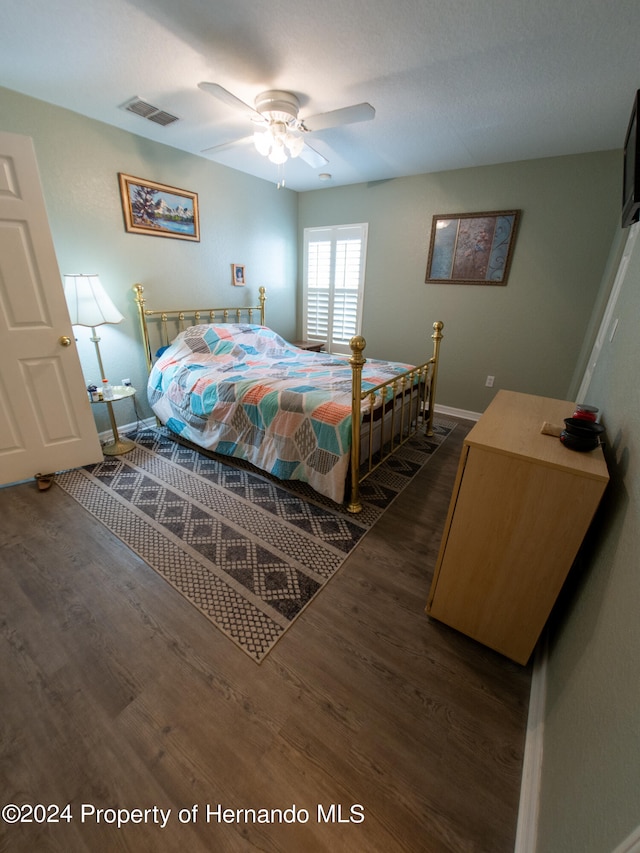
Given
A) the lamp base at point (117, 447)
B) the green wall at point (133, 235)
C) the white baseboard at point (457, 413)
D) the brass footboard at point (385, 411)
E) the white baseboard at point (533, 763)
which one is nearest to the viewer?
the white baseboard at point (533, 763)

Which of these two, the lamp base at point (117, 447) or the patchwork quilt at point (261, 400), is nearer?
the patchwork quilt at point (261, 400)

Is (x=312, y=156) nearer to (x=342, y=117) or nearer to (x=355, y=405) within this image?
(x=342, y=117)

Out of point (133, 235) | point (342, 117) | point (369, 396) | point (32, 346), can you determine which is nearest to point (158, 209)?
point (133, 235)

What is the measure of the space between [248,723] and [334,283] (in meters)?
4.50

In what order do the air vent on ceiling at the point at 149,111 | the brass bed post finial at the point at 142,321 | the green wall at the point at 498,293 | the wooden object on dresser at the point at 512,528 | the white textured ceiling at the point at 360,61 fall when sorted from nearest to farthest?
the green wall at the point at 498,293 < the wooden object on dresser at the point at 512,528 < the white textured ceiling at the point at 360,61 < the air vent on ceiling at the point at 149,111 < the brass bed post finial at the point at 142,321

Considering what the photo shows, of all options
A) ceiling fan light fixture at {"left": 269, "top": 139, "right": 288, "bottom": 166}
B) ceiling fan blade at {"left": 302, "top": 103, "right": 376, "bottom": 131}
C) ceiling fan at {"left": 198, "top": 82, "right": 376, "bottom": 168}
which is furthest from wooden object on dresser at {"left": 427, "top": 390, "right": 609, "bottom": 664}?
ceiling fan light fixture at {"left": 269, "top": 139, "right": 288, "bottom": 166}

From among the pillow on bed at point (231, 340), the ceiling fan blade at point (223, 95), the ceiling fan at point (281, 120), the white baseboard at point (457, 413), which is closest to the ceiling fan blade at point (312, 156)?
the ceiling fan at point (281, 120)

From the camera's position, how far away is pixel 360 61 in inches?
71.7

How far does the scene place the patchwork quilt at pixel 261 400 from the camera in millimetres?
2217

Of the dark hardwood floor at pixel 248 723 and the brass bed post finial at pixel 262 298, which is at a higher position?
the brass bed post finial at pixel 262 298

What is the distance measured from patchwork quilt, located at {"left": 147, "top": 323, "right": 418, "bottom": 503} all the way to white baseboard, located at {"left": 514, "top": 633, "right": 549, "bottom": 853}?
126cm

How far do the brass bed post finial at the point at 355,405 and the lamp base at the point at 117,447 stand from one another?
80.8 inches

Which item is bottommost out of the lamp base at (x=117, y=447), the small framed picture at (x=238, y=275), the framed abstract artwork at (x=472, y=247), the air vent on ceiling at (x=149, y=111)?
the lamp base at (x=117, y=447)

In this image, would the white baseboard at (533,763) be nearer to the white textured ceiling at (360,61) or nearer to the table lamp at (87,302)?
the white textured ceiling at (360,61)
